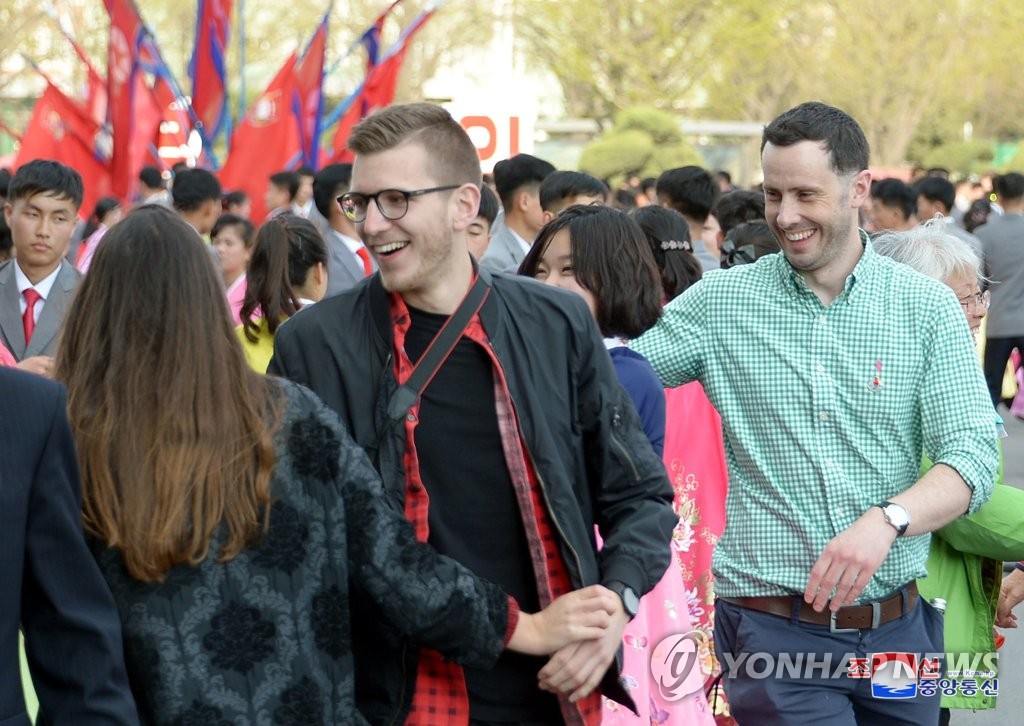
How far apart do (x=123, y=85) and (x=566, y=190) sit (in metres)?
9.16

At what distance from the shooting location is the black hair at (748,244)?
6.44 meters

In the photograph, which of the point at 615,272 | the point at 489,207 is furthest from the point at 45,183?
the point at 615,272

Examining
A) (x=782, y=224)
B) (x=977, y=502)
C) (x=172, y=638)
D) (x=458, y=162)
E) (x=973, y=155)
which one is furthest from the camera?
(x=973, y=155)

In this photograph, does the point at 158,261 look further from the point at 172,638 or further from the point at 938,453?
the point at 938,453

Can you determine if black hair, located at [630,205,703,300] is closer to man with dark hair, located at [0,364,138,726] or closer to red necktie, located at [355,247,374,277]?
red necktie, located at [355,247,374,277]

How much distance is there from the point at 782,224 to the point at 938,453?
68cm

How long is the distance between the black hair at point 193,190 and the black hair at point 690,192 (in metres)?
3.05

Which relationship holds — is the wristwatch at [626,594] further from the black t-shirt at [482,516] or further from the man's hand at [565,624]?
the black t-shirt at [482,516]

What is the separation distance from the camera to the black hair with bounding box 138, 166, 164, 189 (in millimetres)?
15992

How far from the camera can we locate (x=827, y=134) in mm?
4020

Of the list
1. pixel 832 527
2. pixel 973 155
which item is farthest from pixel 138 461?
pixel 973 155

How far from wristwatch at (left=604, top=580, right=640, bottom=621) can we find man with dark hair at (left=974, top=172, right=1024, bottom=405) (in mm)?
9941

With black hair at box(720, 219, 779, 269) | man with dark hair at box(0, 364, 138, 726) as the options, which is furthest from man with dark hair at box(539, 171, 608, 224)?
man with dark hair at box(0, 364, 138, 726)

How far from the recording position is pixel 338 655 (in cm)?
287
